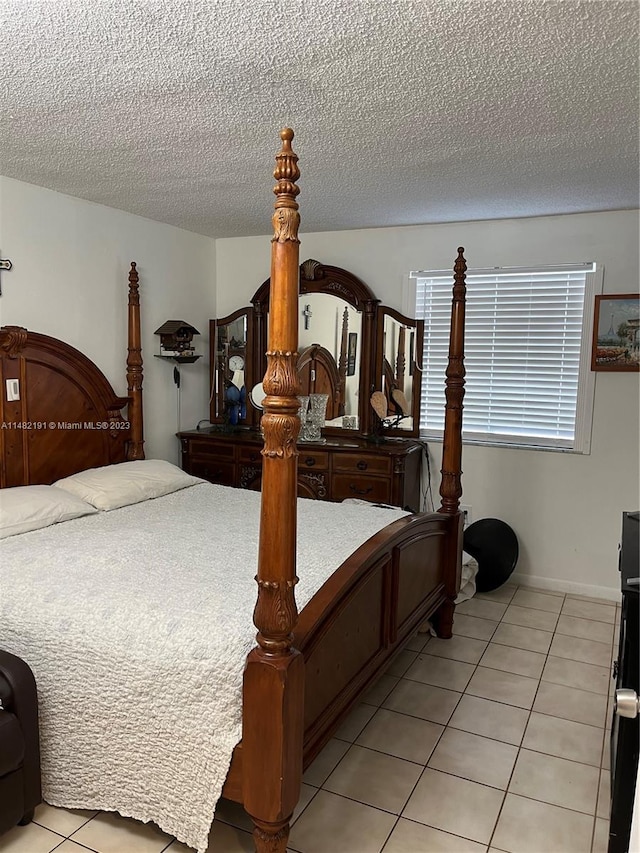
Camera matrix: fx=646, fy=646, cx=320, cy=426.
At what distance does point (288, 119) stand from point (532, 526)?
294 centimetres

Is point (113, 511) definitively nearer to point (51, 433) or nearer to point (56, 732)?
point (51, 433)

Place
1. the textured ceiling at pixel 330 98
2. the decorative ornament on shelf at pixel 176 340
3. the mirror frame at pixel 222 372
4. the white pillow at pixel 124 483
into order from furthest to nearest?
the mirror frame at pixel 222 372 < the decorative ornament on shelf at pixel 176 340 < the white pillow at pixel 124 483 < the textured ceiling at pixel 330 98

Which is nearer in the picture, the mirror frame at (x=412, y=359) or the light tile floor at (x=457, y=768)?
the light tile floor at (x=457, y=768)

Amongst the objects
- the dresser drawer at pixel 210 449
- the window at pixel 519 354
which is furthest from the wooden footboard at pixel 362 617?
the dresser drawer at pixel 210 449

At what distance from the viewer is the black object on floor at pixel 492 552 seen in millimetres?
4027

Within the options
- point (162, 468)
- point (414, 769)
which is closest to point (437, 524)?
point (414, 769)

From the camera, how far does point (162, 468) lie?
3.76 m

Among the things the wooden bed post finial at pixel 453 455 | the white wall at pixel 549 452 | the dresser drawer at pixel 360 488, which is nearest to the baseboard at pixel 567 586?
the white wall at pixel 549 452

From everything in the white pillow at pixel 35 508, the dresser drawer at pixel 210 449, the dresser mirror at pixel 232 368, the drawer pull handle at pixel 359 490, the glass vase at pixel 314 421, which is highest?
the dresser mirror at pixel 232 368

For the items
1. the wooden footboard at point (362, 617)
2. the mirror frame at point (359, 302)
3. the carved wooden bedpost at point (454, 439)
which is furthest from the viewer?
the mirror frame at point (359, 302)

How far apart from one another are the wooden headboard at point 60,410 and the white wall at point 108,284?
4.7 inches

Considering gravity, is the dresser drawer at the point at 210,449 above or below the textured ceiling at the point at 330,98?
below

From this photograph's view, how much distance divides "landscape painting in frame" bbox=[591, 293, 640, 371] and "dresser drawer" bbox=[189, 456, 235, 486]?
246 centimetres

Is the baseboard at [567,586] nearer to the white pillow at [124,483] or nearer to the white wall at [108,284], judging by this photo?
the white pillow at [124,483]
